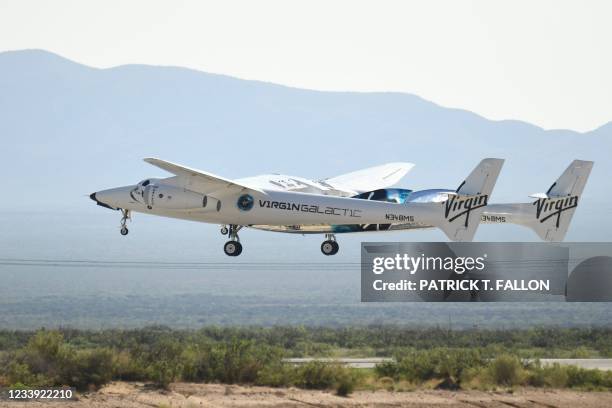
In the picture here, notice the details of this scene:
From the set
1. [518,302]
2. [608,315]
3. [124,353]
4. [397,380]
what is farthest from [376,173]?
[518,302]

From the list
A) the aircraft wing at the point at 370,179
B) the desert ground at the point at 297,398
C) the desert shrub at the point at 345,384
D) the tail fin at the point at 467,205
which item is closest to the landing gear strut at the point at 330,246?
the tail fin at the point at 467,205

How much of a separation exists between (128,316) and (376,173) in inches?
3203

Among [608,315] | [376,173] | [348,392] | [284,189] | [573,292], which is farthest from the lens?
[573,292]

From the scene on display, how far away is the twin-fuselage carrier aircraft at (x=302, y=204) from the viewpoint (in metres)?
47.1

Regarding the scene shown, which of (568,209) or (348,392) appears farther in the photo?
(568,209)

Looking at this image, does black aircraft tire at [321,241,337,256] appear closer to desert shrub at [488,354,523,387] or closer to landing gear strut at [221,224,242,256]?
landing gear strut at [221,224,242,256]

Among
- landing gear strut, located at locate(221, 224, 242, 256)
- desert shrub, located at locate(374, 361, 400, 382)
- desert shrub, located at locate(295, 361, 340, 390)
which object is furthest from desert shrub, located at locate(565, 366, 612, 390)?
landing gear strut, located at locate(221, 224, 242, 256)

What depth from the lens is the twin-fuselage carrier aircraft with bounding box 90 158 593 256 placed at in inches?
1855

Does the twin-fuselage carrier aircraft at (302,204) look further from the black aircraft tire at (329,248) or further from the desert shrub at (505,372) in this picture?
the desert shrub at (505,372)

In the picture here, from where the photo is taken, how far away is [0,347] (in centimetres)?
6569

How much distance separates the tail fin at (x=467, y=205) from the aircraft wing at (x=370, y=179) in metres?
9.51

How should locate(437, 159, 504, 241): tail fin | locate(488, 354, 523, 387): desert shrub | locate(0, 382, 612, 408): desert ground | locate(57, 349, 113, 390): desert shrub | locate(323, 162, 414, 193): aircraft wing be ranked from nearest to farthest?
locate(0, 382, 612, 408): desert ground
locate(57, 349, 113, 390): desert shrub
locate(437, 159, 504, 241): tail fin
locate(488, 354, 523, 387): desert shrub
locate(323, 162, 414, 193): aircraft wing

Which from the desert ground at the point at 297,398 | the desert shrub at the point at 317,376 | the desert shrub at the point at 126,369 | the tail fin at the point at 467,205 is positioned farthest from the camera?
the desert shrub at the point at 317,376

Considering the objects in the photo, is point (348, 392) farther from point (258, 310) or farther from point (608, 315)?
point (258, 310)
